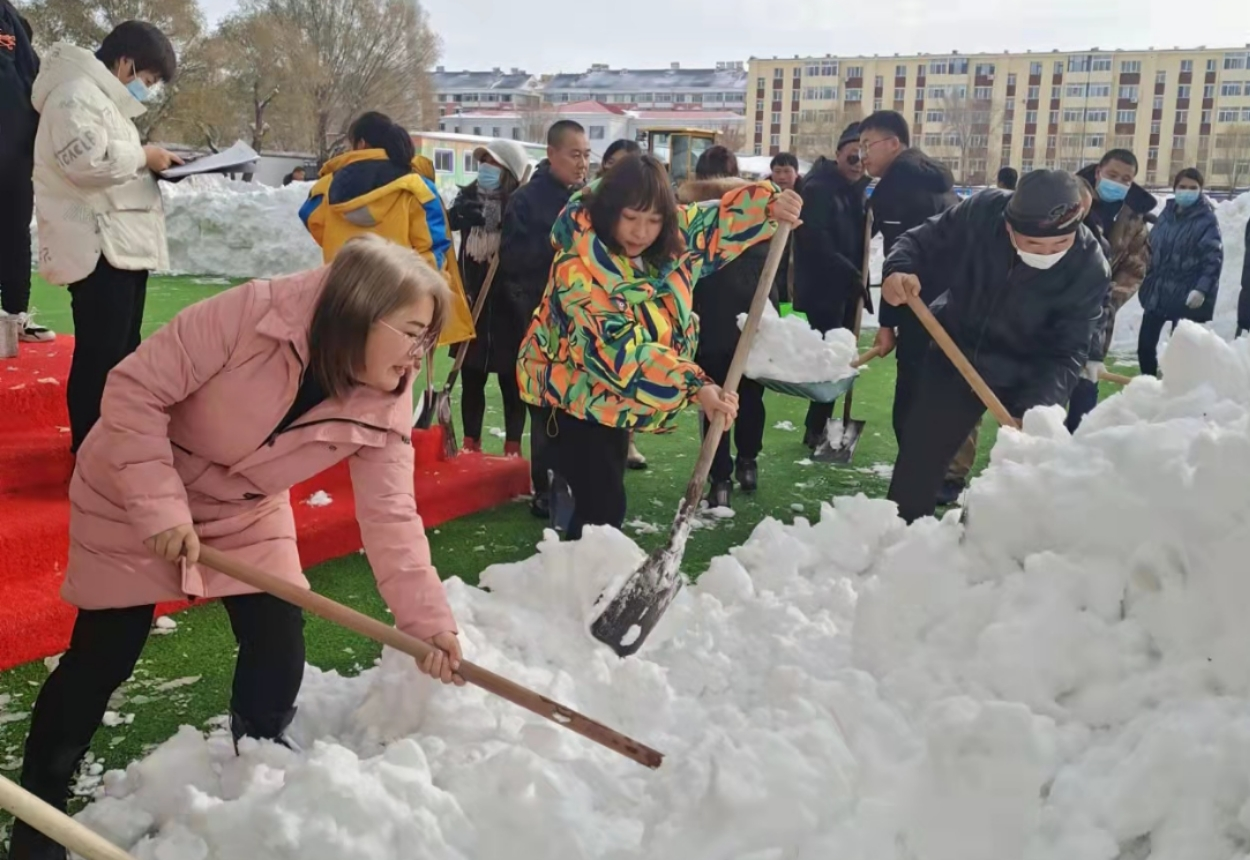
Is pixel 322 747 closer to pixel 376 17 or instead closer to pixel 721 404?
pixel 721 404

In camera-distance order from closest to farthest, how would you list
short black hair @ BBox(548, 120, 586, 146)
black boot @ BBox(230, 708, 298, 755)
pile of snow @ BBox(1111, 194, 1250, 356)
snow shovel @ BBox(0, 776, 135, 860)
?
1. snow shovel @ BBox(0, 776, 135, 860)
2. black boot @ BBox(230, 708, 298, 755)
3. short black hair @ BBox(548, 120, 586, 146)
4. pile of snow @ BBox(1111, 194, 1250, 356)

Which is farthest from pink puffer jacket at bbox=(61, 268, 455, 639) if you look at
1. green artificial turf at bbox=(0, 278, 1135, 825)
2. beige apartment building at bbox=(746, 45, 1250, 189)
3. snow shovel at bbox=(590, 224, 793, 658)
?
beige apartment building at bbox=(746, 45, 1250, 189)

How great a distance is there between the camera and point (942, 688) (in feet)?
7.23

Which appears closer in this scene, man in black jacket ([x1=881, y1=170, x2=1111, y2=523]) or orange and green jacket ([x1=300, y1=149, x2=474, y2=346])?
man in black jacket ([x1=881, y1=170, x2=1111, y2=523])

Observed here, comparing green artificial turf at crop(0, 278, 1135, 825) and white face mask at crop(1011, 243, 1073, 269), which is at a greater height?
white face mask at crop(1011, 243, 1073, 269)

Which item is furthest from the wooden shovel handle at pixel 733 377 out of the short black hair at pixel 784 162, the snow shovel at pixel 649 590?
the short black hair at pixel 784 162

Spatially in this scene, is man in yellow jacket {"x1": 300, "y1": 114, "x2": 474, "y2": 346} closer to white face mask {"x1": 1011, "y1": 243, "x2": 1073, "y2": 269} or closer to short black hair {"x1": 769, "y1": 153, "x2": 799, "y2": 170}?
white face mask {"x1": 1011, "y1": 243, "x2": 1073, "y2": 269}

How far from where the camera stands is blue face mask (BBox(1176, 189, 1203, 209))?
8.23 meters

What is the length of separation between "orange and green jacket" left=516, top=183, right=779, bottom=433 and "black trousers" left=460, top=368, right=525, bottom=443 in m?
1.80

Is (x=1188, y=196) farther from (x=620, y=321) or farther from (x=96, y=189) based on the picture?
(x=96, y=189)

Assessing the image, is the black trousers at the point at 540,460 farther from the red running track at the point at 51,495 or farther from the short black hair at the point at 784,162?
the short black hair at the point at 784,162

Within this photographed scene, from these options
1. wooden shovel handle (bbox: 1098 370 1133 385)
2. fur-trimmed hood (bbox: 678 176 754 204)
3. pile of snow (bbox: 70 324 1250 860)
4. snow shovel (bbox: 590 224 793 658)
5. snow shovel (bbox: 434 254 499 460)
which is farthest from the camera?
snow shovel (bbox: 434 254 499 460)

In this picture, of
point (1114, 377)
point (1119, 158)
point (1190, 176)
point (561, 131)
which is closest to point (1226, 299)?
point (1190, 176)

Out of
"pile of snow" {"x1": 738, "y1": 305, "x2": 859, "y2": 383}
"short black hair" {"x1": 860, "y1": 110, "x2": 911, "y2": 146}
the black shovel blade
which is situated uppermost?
"short black hair" {"x1": 860, "y1": 110, "x2": 911, "y2": 146}
